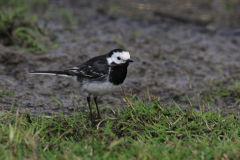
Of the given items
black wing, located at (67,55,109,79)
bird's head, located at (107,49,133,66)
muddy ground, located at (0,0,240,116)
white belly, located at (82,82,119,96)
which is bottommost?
muddy ground, located at (0,0,240,116)

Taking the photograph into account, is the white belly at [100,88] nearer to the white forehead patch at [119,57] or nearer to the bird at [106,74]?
the bird at [106,74]

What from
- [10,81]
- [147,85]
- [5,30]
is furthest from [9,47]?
[147,85]

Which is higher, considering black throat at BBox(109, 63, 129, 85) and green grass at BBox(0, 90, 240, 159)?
black throat at BBox(109, 63, 129, 85)

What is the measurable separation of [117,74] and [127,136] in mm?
912

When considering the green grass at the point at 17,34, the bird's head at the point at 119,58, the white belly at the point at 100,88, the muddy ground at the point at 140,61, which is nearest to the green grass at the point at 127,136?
the white belly at the point at 100,88

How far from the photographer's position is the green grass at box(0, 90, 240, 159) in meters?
3.43

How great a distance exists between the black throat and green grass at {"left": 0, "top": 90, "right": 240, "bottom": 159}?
0.40 m

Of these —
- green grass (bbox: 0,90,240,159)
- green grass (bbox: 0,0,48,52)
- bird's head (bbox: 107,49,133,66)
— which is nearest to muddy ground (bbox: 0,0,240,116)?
green grass (bbox: 0,0,48,52)

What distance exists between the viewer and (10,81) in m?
5.72

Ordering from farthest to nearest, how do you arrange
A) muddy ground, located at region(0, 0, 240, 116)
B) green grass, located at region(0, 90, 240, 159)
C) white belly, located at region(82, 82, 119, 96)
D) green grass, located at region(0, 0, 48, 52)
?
green grass, located at region(0, 0, 48, 52) < muddy ground, located at region(0, 0, 240, 116) < white belly, located at region(82, 82, 119, 96) < green grass, located at region(0, 90, 240, 159)

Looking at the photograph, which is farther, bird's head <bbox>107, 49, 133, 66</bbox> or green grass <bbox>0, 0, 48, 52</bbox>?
green grass <bbox>0, 0, 48, 52</bbox>

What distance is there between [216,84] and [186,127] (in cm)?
245

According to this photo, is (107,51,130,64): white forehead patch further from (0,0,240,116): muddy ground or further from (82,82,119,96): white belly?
(0,0,240,116): muddy ground

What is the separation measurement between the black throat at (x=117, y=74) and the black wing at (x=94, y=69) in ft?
0.30
